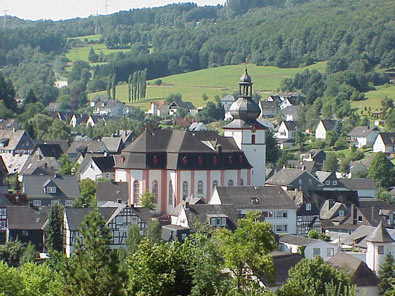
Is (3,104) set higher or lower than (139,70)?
lower

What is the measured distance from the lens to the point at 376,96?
469ft

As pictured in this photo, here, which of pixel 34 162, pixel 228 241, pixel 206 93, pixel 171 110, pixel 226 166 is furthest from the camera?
pixel 206 93

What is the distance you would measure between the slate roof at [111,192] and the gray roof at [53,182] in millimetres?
1691

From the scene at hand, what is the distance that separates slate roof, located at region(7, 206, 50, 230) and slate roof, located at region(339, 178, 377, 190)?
1130 inches

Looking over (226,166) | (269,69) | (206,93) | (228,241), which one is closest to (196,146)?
(226,166)

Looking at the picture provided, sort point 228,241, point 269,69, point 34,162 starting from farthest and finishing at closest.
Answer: point 269,69 < point 34,162 < point 228,241

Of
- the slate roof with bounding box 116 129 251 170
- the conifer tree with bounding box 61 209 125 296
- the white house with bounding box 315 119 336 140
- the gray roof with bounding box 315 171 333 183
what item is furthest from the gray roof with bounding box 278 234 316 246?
the white house with bounding box 315 119 336 140

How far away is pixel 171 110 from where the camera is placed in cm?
14612

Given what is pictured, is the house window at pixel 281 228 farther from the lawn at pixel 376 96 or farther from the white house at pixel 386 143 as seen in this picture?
the lawn at pixel 376 96

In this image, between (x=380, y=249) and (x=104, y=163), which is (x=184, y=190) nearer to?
(x=104, y=163)

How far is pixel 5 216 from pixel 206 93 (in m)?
101

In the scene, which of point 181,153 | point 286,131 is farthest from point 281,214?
point 286,131

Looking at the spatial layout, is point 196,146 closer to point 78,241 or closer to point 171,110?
point 78,241

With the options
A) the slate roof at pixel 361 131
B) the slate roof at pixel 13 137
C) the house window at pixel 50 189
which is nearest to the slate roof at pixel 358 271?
the house window at pixel 50 189
